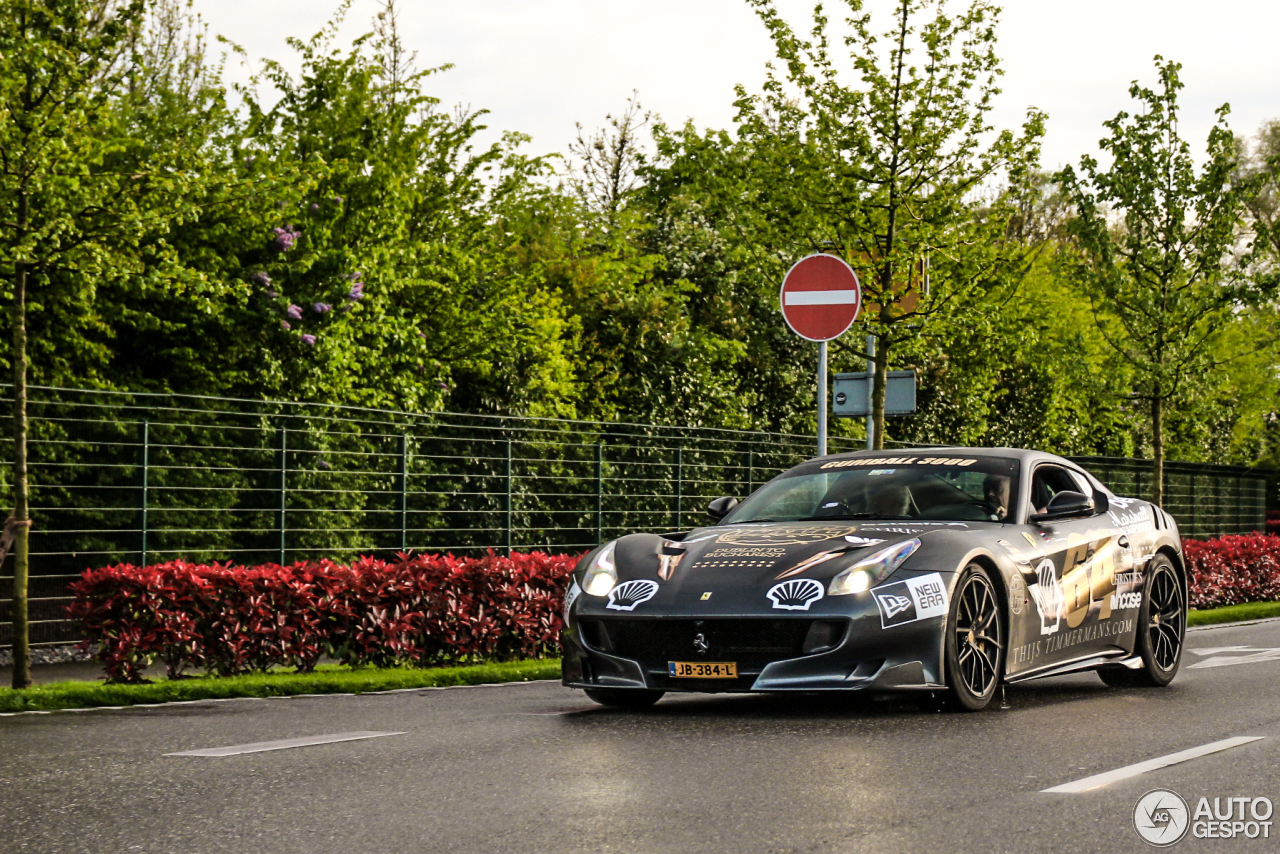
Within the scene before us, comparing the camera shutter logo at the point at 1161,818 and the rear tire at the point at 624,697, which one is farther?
the rear tire at the point at 624,697

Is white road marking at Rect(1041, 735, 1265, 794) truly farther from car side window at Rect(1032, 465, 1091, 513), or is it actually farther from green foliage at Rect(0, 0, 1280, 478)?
green foliage at Rect(0, 0, 1280, 478)

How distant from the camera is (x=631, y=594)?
8.29 m

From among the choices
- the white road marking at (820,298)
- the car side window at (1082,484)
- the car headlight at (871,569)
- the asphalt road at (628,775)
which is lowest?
the asphalt road at (628,775)

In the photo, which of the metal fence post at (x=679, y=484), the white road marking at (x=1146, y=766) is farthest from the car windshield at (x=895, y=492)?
the metal fence post at (x=679, y=484)

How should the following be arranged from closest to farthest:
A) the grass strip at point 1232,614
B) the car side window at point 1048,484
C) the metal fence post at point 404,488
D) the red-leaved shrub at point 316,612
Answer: the car side window at point 1048,484, the red-leaved shrub at point 316,612, the metal fence post at point 404,488, the grass strip at point 1232,614

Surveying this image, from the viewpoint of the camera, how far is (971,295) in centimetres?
1722

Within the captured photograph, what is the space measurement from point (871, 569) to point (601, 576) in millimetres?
1446

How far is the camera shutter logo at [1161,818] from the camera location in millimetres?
5207

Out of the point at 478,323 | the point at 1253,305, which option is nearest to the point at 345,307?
the point at 478,323

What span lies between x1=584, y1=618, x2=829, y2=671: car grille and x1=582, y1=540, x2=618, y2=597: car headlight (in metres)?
0.29

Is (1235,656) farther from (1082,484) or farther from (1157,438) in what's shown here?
(1157,438)

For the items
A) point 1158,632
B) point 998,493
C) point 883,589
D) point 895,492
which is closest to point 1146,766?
point 883,589

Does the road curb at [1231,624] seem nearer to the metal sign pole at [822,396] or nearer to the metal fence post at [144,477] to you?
the metal sign pole at [822,396]

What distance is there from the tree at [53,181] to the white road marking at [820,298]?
5.79m
